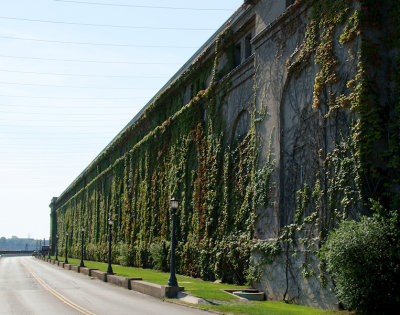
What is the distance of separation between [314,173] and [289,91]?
3958 millimetres

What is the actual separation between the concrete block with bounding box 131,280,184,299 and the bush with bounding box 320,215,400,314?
7.32 meters

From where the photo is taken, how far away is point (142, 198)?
137 ft

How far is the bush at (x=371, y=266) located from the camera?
484 inches

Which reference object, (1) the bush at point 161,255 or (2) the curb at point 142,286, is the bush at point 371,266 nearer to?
(2) the curb at point 142,286

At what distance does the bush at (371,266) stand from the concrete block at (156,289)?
7.32 m

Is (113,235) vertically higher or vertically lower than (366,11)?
lower

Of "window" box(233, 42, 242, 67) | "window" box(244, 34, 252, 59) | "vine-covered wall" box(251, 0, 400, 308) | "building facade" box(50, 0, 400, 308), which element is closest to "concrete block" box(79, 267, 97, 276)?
"building facade" box(50, 0, 400, 308)

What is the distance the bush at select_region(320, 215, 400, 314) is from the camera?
12292mm

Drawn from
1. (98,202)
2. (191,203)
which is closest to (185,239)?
(191,203)

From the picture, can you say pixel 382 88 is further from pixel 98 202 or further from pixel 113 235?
pixel 98 202

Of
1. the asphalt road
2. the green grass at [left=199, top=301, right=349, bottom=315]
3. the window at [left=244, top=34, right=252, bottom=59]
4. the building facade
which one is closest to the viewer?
the green grass at [left=199, top=301, right=349, bottom=315]

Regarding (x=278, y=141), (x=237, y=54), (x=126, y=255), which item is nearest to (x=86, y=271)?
(x=126, y=255)

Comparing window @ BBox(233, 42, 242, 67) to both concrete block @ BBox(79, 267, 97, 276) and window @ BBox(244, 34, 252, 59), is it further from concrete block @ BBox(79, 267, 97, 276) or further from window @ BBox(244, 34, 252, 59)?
concrete block @ BBox(79, 267, 97, 276)

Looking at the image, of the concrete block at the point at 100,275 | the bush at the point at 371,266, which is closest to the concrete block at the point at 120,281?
the concrete block at the point at 100,275
